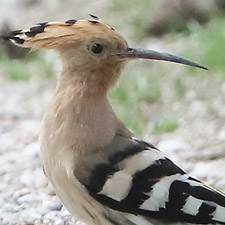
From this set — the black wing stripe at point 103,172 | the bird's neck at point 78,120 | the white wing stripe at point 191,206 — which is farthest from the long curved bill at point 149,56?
the white wing stripe at point 191,206

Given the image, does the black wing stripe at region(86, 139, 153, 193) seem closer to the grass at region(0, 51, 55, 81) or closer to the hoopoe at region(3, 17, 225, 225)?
the hoopoe at region(3, 17, 225, 225)

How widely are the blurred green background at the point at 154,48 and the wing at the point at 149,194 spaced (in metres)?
1.09

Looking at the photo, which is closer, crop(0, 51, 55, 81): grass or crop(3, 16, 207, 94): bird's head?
crop(3, 16, 207, 94): bird's head

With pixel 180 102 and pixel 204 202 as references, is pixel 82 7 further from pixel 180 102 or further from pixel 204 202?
pixel 204 202

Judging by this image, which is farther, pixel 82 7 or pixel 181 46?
pixel 82 7

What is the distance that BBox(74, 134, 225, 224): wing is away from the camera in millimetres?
2053

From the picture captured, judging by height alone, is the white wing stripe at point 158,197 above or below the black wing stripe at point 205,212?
above

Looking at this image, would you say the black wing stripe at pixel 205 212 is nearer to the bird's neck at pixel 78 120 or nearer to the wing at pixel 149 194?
the wing at pixel 149 194

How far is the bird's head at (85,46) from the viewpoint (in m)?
2.11

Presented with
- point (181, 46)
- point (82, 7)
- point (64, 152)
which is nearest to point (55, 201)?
point (64, 152)

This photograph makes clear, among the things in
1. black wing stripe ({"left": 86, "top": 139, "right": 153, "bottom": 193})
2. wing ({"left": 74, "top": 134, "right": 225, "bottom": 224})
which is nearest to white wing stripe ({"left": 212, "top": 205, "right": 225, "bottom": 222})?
wing ({"left": 74, "top": 134, "right": 225, "bottom": 224})

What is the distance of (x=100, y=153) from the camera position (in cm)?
210

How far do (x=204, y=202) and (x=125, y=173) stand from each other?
214mm

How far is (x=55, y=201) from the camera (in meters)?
2.74
